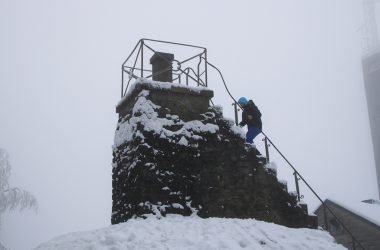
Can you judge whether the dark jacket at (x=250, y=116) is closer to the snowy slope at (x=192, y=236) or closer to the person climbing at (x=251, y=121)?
the person climbing at (x=251, y=121)

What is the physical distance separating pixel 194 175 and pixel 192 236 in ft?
5.40

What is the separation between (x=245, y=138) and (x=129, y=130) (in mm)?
2529

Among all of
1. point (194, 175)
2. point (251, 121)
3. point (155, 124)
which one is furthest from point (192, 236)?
point (251, 121)

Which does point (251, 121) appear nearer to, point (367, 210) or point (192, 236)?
point (192, 236)

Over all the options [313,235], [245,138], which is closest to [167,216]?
[245,138]

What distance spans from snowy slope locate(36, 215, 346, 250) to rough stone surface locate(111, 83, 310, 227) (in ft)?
1.07

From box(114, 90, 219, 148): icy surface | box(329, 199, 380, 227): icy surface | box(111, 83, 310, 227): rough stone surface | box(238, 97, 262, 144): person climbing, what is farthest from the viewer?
box(329, 199, 380, 227): icy surface

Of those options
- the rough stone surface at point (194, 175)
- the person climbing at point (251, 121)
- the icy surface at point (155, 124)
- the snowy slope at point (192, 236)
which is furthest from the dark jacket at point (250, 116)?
the snowy slope at point (192, 236)

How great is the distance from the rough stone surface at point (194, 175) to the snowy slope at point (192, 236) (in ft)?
1.07

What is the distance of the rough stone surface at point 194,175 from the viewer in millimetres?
7531

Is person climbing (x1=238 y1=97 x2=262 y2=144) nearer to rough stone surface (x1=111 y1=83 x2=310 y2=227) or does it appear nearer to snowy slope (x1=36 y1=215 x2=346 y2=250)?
rough stone surface (x1=111 y1=83 x2=310 y2=227)

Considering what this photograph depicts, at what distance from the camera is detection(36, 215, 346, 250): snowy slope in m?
6.14

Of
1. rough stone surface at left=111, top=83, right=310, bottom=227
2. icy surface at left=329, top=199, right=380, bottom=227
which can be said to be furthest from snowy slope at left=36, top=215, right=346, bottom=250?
icy surface at left=329, top=199, right=380, bottom=227

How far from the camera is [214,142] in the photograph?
831cm
